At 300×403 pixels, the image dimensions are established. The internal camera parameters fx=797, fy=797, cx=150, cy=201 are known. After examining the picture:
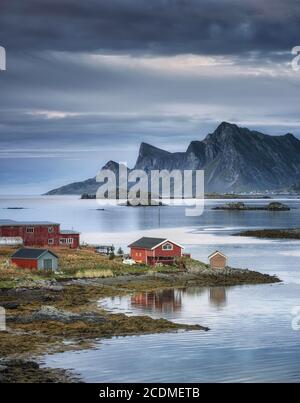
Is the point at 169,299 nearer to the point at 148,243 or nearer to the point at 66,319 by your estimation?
the point at 66,319

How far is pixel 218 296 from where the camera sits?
193 feet

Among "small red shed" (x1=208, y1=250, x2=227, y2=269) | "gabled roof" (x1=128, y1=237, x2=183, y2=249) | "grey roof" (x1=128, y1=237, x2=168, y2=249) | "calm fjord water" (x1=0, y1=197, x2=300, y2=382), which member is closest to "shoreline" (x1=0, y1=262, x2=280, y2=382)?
"calm fjord water" (x1=0, y1=197, x2=300, y2=382)

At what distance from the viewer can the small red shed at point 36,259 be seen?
66750 millimetres

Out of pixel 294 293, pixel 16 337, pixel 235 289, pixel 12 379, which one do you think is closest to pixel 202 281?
pixel 235 289

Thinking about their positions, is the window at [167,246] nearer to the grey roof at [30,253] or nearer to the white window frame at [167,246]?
the white window frame at [167,246]

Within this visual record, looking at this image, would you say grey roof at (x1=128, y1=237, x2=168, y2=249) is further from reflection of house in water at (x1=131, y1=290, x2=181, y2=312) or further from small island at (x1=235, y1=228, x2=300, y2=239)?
small island at (x1=235, y1=228, x2=300, y2=239)

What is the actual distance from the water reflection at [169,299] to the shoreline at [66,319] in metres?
1.78

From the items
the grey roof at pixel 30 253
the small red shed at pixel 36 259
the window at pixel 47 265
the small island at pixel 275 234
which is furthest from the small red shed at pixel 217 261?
the small island at pixel 275 234

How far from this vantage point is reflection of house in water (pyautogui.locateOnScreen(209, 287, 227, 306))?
183 feet

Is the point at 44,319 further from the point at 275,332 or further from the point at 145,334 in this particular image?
the point at 275,332

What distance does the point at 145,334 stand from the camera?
42562mm

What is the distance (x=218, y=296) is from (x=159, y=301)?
5.58 metres

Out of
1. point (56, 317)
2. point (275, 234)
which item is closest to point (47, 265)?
point (56, 317)

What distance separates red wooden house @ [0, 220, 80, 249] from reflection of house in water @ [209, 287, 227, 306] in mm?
31746
